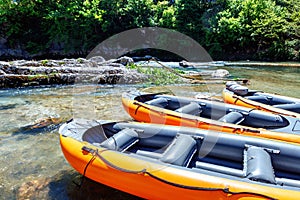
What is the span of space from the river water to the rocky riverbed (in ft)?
1.73

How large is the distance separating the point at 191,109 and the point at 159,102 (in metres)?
0.86

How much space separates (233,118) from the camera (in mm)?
4406

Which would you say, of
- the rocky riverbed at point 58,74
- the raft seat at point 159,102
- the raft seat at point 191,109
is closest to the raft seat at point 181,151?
the raft seat at point 191,109

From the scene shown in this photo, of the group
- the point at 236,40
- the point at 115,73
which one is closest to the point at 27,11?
the point at 115,73

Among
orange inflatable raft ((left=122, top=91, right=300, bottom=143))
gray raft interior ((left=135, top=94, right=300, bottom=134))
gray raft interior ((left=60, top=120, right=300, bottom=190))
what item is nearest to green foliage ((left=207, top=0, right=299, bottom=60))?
gray raft interior ((left=135, top=94, right=300, bottom=134))

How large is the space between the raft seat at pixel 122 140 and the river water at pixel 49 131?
58 centimetres

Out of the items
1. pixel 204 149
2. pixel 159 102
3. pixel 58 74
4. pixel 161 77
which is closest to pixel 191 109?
pixel 159 102

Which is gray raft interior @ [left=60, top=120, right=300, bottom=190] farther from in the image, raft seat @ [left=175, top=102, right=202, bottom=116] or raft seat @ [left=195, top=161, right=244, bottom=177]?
raft seat @ [left=175, top=102, right=202, bottom=116]

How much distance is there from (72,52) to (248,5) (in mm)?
16204

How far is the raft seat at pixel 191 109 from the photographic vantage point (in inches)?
190

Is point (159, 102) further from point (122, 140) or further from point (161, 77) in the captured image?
point (161, 77)

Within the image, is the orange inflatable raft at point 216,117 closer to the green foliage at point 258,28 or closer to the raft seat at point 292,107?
the raft seat at point 292,107

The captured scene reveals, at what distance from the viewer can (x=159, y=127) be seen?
3.72m

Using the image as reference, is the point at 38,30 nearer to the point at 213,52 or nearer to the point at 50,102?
the point at 213,52
